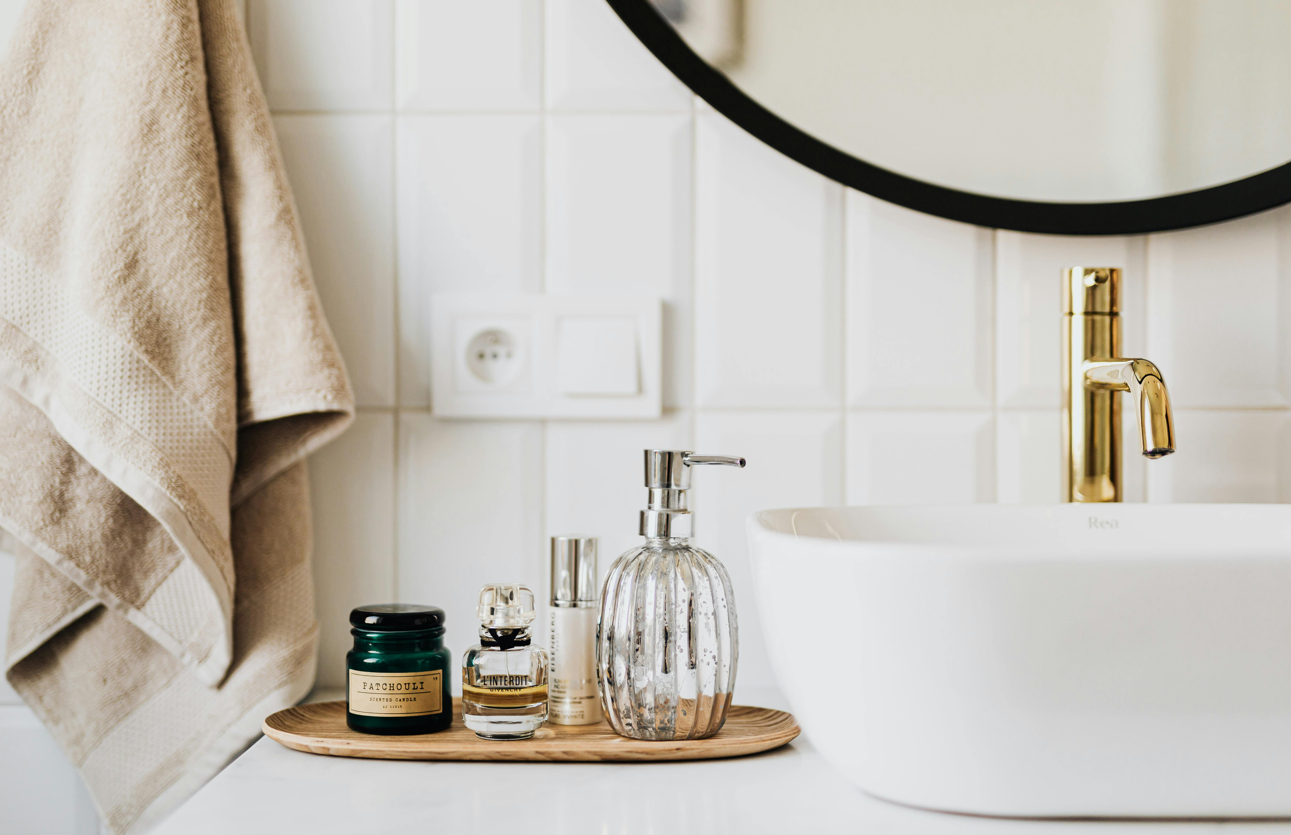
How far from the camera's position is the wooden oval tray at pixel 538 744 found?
0.57m

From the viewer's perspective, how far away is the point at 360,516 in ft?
2.61

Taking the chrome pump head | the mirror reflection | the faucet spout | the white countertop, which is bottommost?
the white countertop

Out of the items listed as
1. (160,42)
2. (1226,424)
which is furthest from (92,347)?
(1226,424)

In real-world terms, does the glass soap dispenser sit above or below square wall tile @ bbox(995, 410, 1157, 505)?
below

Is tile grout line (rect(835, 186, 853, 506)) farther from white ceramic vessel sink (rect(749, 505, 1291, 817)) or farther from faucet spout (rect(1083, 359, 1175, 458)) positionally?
white ceramic vessel sink (rect(749, 505, 1291, 817))

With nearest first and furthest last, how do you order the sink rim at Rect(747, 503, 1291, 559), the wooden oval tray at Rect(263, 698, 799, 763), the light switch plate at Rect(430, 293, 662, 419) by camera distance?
the wooden oval tray at Rect(263, 698, 799, 763) < the sink rim at Rect(747, 503, 1291, 559) < the light switch plate at Rect(430, 293, 662, 419)

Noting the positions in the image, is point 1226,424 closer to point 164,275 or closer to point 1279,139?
point 1279,139

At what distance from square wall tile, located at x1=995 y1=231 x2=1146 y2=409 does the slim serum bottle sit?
38cm

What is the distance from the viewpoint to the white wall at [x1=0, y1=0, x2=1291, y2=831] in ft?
2.58

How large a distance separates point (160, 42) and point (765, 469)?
0.55 metres

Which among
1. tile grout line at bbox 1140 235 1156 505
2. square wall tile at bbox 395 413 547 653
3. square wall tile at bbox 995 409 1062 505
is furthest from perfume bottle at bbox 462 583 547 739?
tile grout line at bbox 1140 235 1156 505

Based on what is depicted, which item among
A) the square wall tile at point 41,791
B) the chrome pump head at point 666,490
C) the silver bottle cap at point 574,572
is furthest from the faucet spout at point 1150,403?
the square wall tile at point 41,791

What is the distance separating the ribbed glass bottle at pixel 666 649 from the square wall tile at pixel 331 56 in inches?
18.2

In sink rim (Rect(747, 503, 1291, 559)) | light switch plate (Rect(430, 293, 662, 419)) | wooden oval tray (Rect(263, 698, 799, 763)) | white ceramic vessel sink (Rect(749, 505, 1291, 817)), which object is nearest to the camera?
white ceramic vessel sink (Rect(749, 505, 1291, 817))
